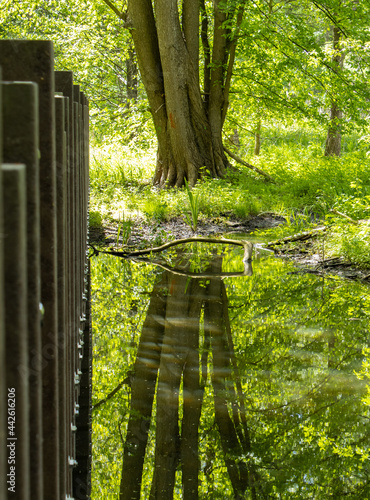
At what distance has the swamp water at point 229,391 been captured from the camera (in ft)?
9.39

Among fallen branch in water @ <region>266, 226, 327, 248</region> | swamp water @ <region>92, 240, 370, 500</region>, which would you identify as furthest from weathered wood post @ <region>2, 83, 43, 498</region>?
fallen branch in water @ <region>266, 226, 327, 248</region>

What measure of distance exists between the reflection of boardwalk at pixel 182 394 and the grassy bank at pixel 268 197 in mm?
2875

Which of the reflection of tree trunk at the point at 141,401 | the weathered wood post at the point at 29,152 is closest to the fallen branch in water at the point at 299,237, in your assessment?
the reflection of tree trunk at the point at 141,401

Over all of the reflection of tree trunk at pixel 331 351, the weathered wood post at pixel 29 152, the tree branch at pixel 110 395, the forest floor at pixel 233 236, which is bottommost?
the reflection of tree trunk at pixel 331 351

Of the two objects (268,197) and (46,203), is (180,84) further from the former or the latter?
(46,203)

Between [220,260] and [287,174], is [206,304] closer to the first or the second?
[220,260]

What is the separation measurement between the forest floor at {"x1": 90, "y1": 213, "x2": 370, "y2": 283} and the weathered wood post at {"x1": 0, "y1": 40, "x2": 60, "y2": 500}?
605cm

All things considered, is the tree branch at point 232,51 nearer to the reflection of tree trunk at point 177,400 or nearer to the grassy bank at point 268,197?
the grassy bank at point 268,197

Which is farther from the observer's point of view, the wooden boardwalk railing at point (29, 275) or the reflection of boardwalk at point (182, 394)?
the reflection of boardwalk at point (182, 394)

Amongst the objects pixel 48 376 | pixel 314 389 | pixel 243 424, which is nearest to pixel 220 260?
pixel 314 389

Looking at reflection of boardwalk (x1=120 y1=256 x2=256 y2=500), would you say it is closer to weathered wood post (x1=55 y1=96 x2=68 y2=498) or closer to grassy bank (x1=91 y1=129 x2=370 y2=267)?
weathered wood post (x1=55 y1=96 x2=68 y2=498)

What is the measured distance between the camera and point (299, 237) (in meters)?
8.91

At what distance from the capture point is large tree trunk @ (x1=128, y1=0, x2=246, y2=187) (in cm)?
1246

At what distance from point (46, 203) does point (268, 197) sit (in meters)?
10.4
